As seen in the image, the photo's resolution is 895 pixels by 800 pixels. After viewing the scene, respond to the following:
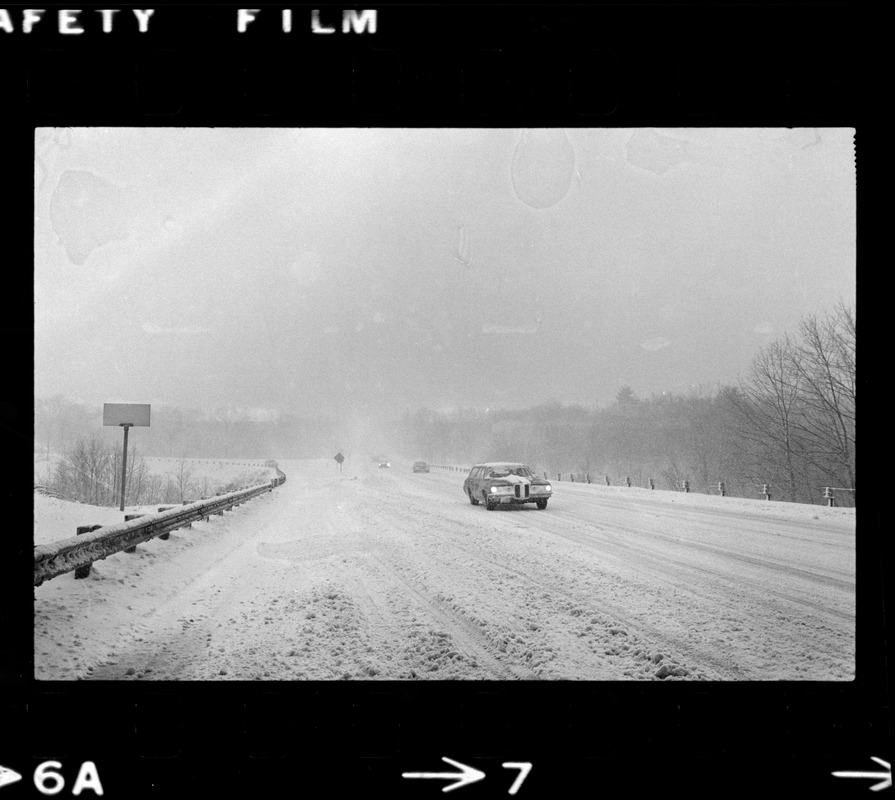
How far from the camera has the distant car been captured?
2.22 m

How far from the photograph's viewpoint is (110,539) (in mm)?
1879

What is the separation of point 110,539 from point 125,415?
2.01 ft

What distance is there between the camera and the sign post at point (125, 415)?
1.73m

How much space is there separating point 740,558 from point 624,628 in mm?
849
